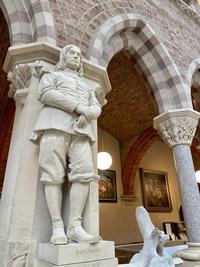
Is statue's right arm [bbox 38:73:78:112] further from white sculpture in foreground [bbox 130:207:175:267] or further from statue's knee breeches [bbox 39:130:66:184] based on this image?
white sculpture in foreground [bbox 130:207:175:267]

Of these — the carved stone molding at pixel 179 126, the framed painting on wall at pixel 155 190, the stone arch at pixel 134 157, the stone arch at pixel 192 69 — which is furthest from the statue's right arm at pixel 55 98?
the framed painting on wall at pixel 155 190

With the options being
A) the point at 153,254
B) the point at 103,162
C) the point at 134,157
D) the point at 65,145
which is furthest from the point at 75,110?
the point at 134,157

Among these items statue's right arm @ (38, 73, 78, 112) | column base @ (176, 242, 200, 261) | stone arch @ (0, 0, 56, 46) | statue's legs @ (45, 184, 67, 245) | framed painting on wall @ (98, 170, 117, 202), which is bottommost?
column base @ (176, 242, 200, 261)

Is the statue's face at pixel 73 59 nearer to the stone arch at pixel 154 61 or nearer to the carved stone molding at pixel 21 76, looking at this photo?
the carved stone molding at pixel 21 76

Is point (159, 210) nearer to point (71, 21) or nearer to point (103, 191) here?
point (103, 191)

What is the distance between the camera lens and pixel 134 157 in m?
7.86

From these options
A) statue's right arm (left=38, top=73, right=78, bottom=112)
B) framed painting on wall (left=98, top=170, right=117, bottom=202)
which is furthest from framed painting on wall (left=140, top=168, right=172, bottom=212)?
statue's right arm (left=38, top=73, right=78, bottom=112)

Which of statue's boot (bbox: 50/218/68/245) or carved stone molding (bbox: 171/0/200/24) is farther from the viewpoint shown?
carved stone molding (bbox: 171/0/200/24)

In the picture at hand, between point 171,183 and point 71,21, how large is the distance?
294 inches

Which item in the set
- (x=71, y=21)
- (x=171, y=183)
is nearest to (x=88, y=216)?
(x=71, y=21)

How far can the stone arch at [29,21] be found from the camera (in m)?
2.21

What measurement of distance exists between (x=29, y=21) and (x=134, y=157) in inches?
243

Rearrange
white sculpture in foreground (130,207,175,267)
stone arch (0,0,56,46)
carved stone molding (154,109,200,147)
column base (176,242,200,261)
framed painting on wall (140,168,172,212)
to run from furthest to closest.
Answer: framed painting on wall (140,168,172,212), carved stone molding (154,109,200,147), column base (176,242,200,261), stone arch (0,0,56,46), white sculpture in foreground (130,207,175,267)

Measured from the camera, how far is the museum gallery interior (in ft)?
4.89
